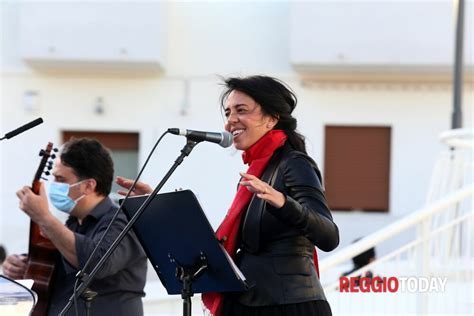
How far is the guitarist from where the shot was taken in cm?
351

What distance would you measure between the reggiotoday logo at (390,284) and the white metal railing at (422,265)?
0.02 metres

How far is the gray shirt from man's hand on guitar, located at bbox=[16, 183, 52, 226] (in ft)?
0.59

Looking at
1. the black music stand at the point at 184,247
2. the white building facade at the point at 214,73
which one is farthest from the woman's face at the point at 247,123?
the white building facade at the point at 214,73

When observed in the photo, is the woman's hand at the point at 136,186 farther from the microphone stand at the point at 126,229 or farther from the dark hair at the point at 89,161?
the microphone stand at the point at 126,229

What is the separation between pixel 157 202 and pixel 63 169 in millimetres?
1145

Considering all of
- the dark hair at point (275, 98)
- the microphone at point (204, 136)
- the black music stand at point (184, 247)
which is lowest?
the black music stand at point (184, 247)

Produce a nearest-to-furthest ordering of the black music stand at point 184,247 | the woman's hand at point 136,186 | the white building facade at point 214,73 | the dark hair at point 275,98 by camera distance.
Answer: the black music stand at point 184,247
the dark hair at point 275,98
the woman's hand at point 136,186
the white building facade at point 214,73

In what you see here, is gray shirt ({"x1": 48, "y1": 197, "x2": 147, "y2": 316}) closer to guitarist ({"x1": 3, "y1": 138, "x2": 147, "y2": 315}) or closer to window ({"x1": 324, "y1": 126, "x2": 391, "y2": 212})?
guitarist ({"x1": 3, "y1": 138, "x2": 147, "y2": 315})

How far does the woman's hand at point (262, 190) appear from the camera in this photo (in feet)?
8.43

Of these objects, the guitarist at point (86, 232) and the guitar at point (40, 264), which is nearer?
the guitarist at point (86, 232)

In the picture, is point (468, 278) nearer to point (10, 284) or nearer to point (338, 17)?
point (10, 284)

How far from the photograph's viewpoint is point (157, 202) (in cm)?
293

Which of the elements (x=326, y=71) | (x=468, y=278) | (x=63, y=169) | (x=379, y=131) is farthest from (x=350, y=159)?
(x=63, y=169)

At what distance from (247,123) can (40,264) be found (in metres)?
1.38
